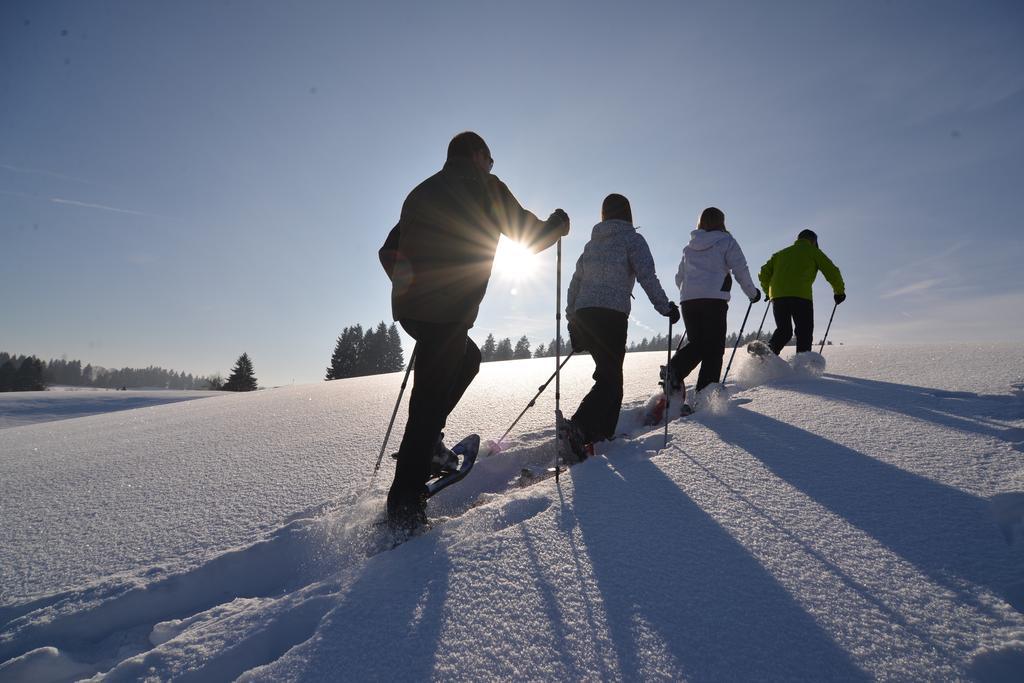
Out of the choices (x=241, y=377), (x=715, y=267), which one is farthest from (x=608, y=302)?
(x=241, y=377)

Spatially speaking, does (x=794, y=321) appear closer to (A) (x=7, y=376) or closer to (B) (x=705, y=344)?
(B) (x=705, y=344)

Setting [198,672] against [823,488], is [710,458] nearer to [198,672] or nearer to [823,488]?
[823,488]

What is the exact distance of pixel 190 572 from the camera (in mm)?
1842

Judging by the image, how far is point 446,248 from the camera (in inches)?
94.7

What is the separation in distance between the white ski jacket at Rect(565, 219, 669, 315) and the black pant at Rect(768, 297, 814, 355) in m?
3.65

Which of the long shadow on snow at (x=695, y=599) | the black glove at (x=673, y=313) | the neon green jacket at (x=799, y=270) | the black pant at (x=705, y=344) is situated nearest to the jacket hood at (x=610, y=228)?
the black glove at (x=673, y=313)

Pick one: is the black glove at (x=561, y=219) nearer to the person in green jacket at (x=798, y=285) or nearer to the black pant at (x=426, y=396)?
the black pant at (x=426, y=396)

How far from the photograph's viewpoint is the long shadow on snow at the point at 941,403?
2.61m

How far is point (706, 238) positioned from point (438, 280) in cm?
359

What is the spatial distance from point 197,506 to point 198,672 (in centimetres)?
145

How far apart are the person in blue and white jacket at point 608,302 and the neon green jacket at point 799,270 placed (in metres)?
3.68

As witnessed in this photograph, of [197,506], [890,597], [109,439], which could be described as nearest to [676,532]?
[890,597]

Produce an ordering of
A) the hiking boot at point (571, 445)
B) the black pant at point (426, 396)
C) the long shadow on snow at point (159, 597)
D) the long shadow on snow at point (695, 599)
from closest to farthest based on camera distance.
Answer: the long shadow on snow at point (695, 599) → the long shadow on snow at point (159, 597) → the black pant at point (426, 396) → the hiking boot at point (571, 445)

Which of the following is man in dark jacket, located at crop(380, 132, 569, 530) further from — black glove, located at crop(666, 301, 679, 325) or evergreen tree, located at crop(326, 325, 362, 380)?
evergreen tree, located at crop(326, 325, 362, 380)
